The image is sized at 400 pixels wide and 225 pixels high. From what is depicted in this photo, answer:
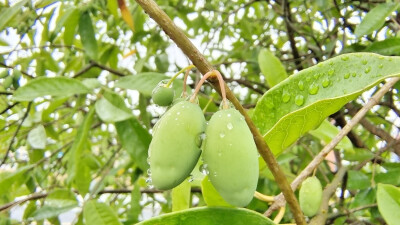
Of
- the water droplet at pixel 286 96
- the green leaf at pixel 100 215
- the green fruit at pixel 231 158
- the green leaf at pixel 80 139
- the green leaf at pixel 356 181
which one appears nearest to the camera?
the green fruit at pixel 231 158

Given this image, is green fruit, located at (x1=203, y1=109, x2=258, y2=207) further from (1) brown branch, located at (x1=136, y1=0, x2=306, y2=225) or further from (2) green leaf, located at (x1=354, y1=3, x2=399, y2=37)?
(2) green leaf, located at (x1=354, y1=3, x2=399, y2=37)

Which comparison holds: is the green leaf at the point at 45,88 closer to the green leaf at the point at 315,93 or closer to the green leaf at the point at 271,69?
the green leaf at the point at 271,69

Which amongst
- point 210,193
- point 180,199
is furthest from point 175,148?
point 180,199

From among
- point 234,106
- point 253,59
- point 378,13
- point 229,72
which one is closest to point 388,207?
point 234,106

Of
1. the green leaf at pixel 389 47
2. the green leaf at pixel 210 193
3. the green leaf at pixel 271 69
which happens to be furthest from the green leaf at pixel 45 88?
the green leaf at pixel 389 47

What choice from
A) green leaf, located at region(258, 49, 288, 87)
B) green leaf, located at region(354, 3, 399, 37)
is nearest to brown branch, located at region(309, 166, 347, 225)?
green leaf, located at region(258, 49, 288, 87)

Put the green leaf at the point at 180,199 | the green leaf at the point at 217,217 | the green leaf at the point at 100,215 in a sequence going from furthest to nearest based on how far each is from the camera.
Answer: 1. the green leaf at the point at 100,215
2. the green leaf at the point at 180,199
3. the green leaf at the point at 217,217

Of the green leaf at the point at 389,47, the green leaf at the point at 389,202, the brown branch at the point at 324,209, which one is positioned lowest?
the brown branch at the point at 324,209
